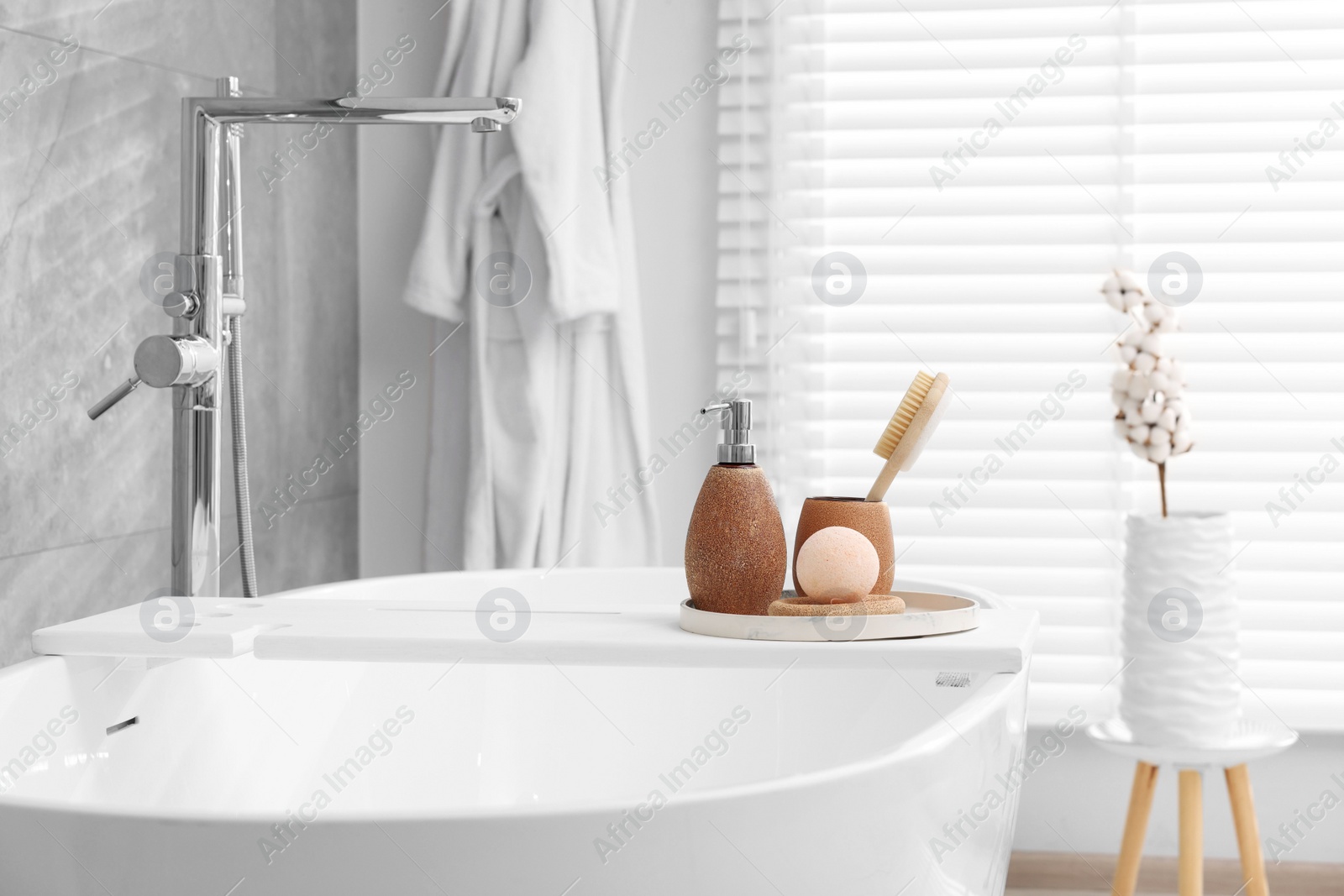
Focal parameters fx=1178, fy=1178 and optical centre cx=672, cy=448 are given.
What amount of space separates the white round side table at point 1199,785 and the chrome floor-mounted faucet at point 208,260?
1.02 metres

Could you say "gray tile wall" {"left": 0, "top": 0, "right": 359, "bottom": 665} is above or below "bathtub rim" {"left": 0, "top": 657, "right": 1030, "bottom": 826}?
above

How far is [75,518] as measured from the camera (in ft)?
3.58

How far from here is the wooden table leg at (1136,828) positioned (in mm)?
1408

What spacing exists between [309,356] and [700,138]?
627mm

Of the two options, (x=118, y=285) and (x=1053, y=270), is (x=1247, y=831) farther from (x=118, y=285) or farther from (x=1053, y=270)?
(x=118, y=285)

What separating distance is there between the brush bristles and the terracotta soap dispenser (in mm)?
98

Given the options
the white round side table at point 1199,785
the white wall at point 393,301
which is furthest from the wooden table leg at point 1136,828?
the white wall at point 393,301

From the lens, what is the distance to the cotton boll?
136 centimetres

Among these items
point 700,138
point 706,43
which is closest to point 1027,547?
point 700,138

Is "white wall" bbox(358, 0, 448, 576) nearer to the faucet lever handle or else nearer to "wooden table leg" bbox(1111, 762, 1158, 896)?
the faucet lever handle

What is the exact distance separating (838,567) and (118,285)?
0.78 meters

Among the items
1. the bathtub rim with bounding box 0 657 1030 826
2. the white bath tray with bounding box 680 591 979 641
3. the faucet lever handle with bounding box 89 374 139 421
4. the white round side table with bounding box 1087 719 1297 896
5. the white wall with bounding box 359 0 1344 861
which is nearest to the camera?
the bathtub rim with bounding box 0 657 1030 826

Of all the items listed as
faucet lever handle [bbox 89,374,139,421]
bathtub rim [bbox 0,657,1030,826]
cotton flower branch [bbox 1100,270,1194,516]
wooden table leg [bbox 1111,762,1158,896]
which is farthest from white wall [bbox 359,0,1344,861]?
bathtub rim [bbox 0,657,1030,826]

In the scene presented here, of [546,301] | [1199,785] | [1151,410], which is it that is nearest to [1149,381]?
[1151,410]
